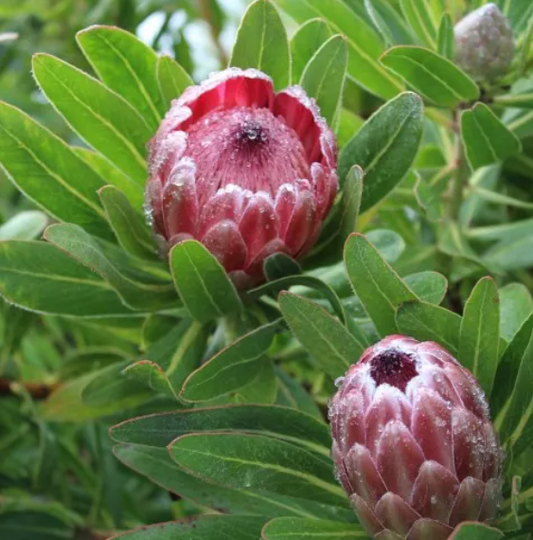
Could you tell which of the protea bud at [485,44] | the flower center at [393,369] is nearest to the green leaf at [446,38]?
the protea bud at [485,44]

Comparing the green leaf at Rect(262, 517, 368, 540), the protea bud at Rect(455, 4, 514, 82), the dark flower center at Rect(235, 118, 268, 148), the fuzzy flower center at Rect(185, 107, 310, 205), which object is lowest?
the green leaf at Rect(262, 517, 368, 540)

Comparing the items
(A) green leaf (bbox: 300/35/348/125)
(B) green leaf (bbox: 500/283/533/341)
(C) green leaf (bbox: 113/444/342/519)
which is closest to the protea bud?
(A) green leaf (bbox: 300/35/348/125)

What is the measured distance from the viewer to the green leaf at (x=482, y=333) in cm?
119

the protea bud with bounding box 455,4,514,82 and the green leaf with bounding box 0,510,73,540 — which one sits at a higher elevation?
the protea bud with bounding box 455,4,514,82

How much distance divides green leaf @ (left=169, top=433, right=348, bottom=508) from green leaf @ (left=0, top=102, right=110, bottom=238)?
1.51 feet

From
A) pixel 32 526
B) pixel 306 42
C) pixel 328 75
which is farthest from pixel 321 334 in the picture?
pixel 32 526

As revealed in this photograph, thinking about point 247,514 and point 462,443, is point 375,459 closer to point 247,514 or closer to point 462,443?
point 462,443

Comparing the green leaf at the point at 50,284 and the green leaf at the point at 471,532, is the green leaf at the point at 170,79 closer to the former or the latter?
the green leaf at the point at 50,284

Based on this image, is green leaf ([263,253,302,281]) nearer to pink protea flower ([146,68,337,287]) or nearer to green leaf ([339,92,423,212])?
Result: pink protea flower ([146,68,337,287])

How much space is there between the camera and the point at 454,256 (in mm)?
1844

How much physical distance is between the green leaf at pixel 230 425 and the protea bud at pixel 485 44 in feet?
2.30

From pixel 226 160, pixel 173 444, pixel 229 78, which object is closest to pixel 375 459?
pixel 173 444

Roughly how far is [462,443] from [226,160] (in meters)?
0.50

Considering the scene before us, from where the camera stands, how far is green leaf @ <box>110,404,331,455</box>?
1.21 m
